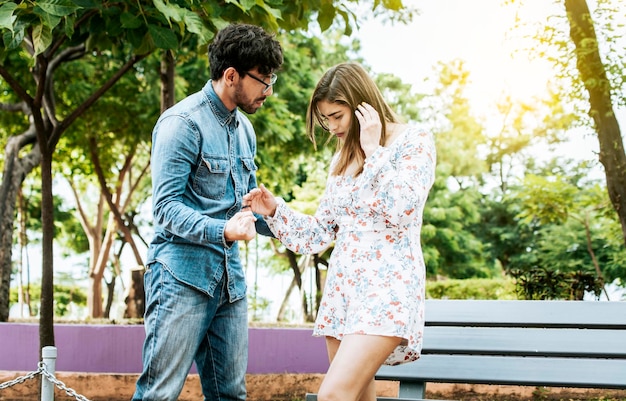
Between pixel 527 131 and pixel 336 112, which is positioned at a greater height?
pixel 527 131

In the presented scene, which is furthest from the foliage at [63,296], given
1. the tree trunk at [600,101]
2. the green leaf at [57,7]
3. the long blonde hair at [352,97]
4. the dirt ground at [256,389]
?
the long blonde hair at [352,97]

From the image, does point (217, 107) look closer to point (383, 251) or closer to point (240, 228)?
point (240, 228)

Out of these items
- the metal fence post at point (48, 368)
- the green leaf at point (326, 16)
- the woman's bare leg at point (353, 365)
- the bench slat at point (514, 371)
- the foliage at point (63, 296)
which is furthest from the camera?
the foliage at point (63, 296)

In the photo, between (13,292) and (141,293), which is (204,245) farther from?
(13,292)

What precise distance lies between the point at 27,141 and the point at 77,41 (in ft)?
15.2

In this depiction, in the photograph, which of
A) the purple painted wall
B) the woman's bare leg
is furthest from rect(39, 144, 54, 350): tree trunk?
the woman's bare leg

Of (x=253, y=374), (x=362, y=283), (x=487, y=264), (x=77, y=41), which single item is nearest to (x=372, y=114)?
(x=362, y=283)

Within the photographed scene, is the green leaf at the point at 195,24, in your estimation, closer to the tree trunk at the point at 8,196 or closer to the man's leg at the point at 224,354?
the man's leg at the point at 224,354

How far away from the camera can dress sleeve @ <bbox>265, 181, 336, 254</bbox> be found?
3.45 m

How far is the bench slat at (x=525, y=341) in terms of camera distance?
402 cm

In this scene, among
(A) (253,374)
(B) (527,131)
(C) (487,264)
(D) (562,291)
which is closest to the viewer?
(A) (253,374)

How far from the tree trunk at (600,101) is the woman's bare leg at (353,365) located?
718 centimetres

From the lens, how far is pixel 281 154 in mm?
15008

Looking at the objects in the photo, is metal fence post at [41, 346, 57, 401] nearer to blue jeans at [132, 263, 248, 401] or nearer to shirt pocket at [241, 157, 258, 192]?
blue jeans at [132, 263, 248, 401]
